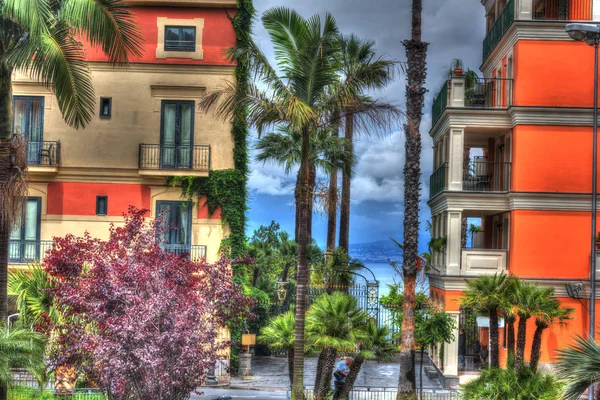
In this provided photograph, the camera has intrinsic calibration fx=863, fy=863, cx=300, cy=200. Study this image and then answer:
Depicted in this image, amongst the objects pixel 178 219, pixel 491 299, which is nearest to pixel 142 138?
pixel 178 219

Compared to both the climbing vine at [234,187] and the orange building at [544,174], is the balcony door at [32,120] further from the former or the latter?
the orange building at [544,174]

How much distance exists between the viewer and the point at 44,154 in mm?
31328

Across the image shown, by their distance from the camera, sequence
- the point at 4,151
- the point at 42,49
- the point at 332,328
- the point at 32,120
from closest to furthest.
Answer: the point at 4,151 → the point at 42,49 → the point at 332,328 → the point at 32,120

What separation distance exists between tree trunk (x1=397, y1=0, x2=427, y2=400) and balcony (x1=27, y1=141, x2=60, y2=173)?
1361cm

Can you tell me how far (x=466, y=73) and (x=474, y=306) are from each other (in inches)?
428

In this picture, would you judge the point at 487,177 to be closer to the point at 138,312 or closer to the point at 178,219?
the point at 178,219

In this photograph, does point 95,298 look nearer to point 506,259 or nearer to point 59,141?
point 59,141

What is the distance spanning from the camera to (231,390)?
2859 centimetres

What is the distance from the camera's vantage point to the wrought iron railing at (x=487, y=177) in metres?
31.8

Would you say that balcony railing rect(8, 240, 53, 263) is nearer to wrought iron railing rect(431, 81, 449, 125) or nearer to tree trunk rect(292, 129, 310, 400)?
tree trunk rect(292, 129, 310, 400)

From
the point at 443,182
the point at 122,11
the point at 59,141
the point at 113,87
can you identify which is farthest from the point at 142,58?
the point at 443,182

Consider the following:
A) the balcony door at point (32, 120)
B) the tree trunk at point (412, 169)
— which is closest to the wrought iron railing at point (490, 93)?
the tree trunk at point (412, 169)

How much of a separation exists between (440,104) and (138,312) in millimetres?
19931

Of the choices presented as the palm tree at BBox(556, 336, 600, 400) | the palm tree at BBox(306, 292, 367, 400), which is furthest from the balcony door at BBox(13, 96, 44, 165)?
the palm tree at BBox(556, 336, 600, 400)
